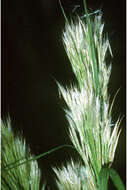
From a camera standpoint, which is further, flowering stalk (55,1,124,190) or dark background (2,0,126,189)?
dark background (2,0,126,189)

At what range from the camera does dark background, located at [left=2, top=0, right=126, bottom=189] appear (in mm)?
738

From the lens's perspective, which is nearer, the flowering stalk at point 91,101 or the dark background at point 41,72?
the flowering stalk at point 91,101

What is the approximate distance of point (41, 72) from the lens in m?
0.78

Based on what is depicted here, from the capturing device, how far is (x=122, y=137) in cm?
74

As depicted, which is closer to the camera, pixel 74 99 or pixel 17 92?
pixel 74 99

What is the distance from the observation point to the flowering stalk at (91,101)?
406 millimetres

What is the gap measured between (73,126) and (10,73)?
43 centimetres

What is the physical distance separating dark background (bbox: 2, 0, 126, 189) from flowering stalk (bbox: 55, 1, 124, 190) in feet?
0.96

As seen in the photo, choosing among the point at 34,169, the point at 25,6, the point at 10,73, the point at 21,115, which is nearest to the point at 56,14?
the point at 25,6

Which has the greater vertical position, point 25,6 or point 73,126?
point 25,6

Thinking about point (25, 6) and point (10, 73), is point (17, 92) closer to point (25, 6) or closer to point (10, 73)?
point (10, 73)

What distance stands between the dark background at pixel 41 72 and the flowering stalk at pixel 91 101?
0.96 ft

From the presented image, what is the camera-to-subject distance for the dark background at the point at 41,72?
738 mm

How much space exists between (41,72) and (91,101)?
405 mm
